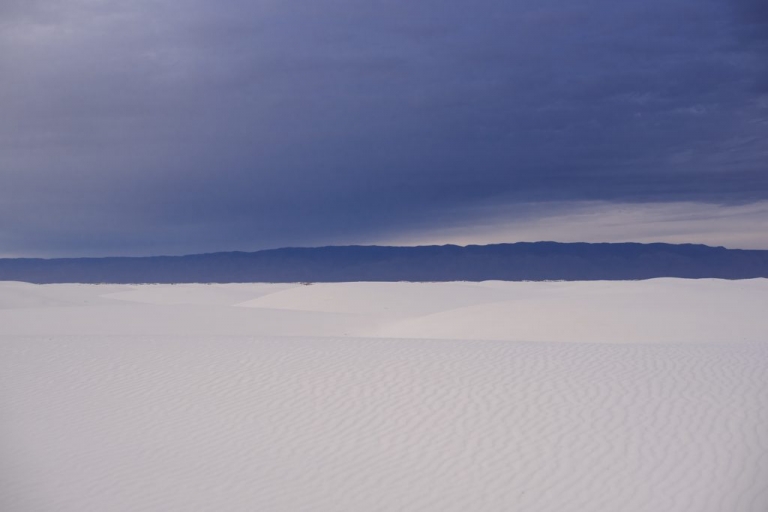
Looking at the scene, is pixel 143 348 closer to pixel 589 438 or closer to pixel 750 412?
pixel 589 438

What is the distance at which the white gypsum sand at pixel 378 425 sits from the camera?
7840mm

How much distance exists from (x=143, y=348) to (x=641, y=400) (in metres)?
10.7

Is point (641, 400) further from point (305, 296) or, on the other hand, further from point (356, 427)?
point (305, 296)

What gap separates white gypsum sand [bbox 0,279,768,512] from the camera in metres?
7.84

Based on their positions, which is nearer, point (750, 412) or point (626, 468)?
point (626, 468)

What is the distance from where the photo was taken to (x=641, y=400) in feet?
35.4

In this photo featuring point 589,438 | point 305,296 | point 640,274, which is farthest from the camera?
point 640,274

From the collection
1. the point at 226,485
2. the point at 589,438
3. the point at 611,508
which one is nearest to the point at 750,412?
the point at 589,438

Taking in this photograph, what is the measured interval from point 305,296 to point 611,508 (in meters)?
40.0

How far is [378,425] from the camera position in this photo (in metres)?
10.2

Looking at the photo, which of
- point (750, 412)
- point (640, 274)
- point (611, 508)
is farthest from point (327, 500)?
point (640, 274)

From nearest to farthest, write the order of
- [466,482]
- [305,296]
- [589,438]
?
[466,482]
[589,438]
[305,296]

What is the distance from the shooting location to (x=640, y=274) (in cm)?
16912

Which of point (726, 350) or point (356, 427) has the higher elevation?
point (726, 350)
